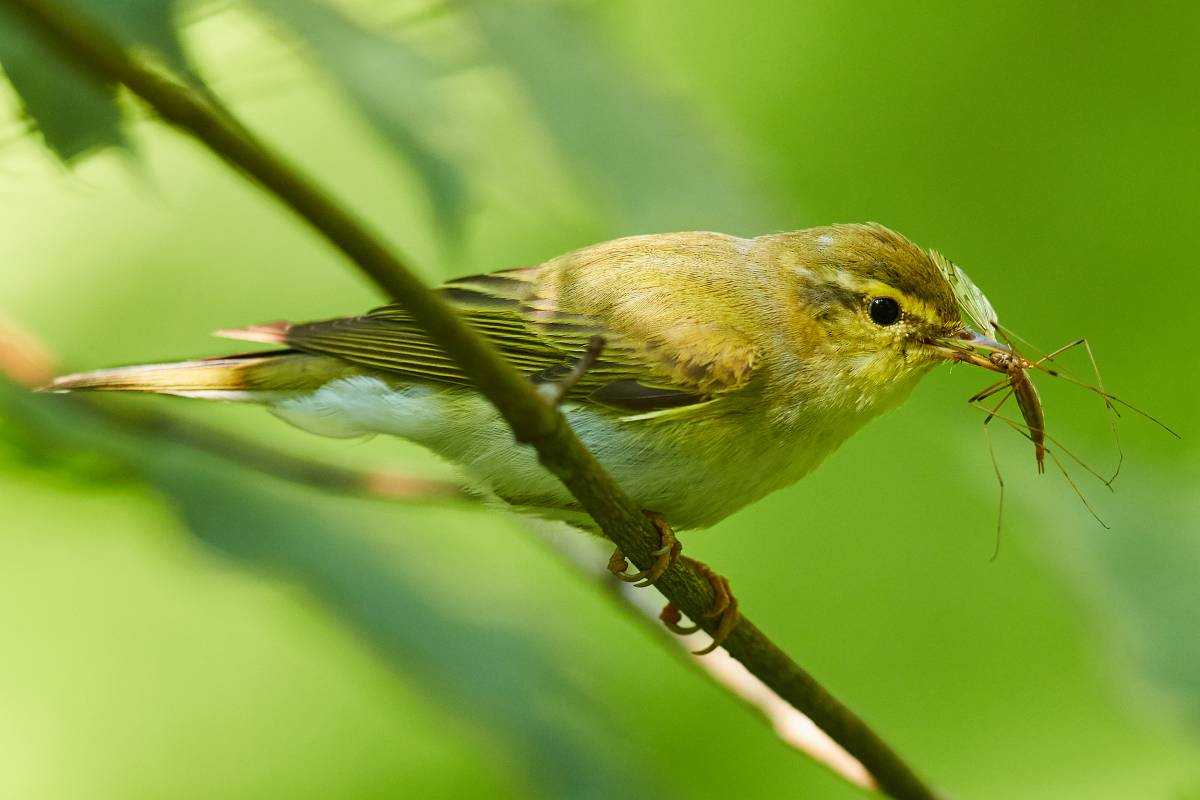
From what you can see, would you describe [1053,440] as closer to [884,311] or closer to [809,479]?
[884,311]

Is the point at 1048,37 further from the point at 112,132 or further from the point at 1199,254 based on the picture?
the point at 112,132

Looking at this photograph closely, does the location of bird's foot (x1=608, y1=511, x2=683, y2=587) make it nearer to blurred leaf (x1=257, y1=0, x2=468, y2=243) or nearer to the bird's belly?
the bird's belly

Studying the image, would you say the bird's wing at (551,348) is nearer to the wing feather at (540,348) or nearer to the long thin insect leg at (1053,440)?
the wing feather at (540,348)

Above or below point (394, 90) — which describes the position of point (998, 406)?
above

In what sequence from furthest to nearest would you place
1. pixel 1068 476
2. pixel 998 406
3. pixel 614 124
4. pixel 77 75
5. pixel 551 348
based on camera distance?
pixel 551 348, pixel 998 406, pixel 1068 476, pixel 614 124, pixel 77 75

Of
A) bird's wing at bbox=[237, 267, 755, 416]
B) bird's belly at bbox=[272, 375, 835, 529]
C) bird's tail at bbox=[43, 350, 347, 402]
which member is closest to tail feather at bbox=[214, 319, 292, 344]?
bird's wing at bbox=[237, 267, 755, 416]

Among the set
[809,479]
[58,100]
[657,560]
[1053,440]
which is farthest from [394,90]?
[809,479]
